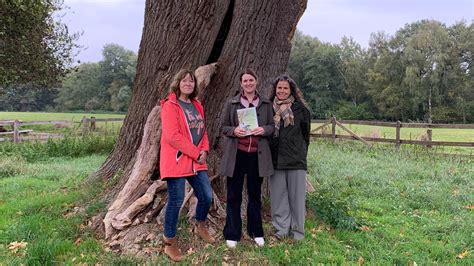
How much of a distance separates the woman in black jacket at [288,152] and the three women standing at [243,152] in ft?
0.59

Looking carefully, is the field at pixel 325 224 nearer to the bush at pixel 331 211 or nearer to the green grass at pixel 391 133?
the bush at pixel 331 211

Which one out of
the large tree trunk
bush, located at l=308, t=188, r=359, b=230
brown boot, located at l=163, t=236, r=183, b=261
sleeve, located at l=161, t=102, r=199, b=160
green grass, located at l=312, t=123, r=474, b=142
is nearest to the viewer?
sleeve, located at l=161, t=102, r=199, b=160

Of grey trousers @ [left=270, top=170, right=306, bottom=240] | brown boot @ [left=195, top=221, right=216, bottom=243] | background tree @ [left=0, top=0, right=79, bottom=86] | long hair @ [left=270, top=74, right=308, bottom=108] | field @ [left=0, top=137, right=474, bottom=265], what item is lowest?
field @ [left=0, top=137, right=474, bottom=265]

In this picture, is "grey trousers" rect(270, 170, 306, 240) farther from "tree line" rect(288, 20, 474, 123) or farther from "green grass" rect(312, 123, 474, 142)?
"tree line" rect(288, 20, 474, 123)

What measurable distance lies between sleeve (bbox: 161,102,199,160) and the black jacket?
0.94 meters

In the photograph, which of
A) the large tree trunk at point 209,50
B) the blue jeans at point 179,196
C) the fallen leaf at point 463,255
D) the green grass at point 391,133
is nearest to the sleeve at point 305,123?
the large tree trunk at point 209,50

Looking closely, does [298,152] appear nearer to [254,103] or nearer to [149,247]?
[254,103]

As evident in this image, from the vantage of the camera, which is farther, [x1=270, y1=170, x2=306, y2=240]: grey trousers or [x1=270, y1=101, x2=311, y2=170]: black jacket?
[x1=270, y1=170, x2=306, y2=240]: grey trousers

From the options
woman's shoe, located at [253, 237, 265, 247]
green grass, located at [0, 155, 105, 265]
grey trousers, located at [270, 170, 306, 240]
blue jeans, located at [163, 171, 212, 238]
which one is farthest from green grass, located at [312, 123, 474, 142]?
blue jeans, located at [163, 171, 212, 238]

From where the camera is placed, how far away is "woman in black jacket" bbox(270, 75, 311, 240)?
444cm

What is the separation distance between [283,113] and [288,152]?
42 centimetres

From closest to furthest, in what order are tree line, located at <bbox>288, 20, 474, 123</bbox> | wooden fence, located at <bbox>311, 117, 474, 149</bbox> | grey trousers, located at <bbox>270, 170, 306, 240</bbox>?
1. grey trousers, located at <bbox>270, 170, 306, 240</bbox>
2. wooden fence, located at <bbox>311, 117, 474, 149</bbox>
3. tree line, located at <bbox>288, 20, 474, 123</bbox>

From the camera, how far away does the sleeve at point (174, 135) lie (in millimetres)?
3889

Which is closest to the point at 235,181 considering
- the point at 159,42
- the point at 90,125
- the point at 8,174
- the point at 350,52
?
the point at 159,42
